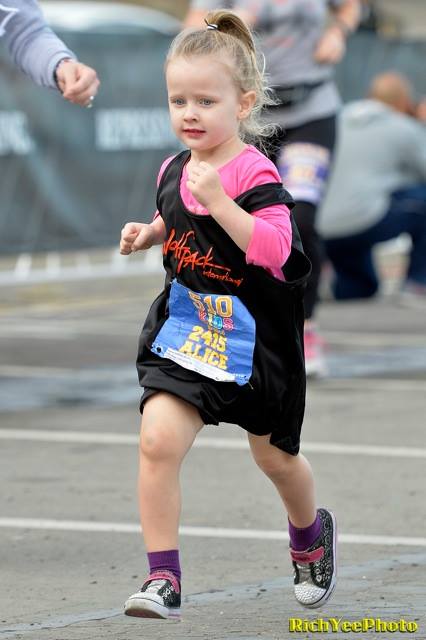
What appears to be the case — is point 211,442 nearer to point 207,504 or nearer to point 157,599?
point 207,504

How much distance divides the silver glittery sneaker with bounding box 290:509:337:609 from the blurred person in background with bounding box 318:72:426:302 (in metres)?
7.50

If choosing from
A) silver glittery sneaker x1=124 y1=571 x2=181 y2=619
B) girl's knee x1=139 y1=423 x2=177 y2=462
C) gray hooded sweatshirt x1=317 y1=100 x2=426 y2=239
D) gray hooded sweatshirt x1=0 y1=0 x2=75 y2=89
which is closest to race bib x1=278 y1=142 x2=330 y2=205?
gray hooded sweatshirt x1=0 y1=0 x2=75 y2=89

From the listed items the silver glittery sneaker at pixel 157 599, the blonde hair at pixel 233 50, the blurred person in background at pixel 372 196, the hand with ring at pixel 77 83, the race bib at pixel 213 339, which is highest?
the blonde hair at pixel 233 50

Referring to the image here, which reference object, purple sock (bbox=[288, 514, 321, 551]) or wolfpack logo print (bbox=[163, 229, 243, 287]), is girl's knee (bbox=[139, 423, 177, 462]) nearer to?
wolfpack logo print (bbox=[163, 229, 243, 287])

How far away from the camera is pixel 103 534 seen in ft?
18.8

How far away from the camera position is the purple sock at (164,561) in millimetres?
4418

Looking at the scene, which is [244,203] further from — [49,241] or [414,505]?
[49,241]

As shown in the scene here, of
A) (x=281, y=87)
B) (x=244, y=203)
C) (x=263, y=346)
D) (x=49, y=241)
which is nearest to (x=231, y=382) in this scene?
(x=263, y=346)

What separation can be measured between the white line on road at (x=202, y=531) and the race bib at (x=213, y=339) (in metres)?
1.34

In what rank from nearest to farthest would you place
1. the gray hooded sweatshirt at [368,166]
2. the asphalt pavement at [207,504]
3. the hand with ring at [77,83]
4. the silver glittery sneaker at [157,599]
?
the silver glittery sneaker at [157,599], the asphalt pavement at [207,504], the hand with ring at [77,83], the gray hooded sweatshirt at [368,166]

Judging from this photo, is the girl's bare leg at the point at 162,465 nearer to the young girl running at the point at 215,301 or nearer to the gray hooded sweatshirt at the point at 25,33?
the young girl running at the point at 215,301

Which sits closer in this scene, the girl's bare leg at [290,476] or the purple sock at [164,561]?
the purple sock at [164,561]

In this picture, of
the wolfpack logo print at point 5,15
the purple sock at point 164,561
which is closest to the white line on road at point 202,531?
the purple sock at point 164,561

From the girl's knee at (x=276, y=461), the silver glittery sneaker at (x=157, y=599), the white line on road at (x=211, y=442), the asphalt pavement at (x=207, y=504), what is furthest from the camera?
the white line on road at (x=211, y=442)
